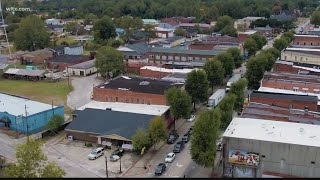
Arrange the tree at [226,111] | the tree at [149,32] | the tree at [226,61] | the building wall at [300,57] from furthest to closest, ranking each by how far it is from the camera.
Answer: the tree at [149,32] < the building wall at [300,57] < the tree at [226,61] < the tree at [226,111]

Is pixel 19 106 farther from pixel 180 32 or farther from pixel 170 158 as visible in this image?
pixel 180 32

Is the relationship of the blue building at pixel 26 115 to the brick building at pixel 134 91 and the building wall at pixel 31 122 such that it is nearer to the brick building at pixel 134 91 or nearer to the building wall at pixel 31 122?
the building wall at pixel 31 122

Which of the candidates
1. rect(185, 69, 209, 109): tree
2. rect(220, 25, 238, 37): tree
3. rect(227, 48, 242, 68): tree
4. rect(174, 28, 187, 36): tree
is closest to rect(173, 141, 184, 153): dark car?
rect(185, 69, 209, 109): tree

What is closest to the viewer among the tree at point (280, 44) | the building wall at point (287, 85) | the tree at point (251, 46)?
the building wall at point (287, 85)

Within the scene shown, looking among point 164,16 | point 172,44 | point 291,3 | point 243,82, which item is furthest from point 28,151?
point 291,3

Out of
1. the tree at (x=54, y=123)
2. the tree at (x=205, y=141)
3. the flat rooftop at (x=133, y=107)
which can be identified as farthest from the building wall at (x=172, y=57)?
the tree at (x=205, y=141)

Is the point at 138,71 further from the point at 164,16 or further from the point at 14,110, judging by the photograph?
the point at 164,16

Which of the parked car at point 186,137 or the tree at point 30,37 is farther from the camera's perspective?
the tree at point 30,37
